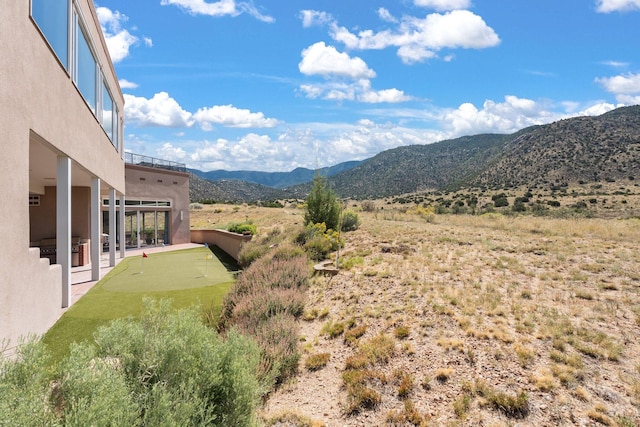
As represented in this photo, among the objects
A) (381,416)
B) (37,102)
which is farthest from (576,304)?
(37,102)

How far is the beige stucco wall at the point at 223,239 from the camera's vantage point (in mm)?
19719

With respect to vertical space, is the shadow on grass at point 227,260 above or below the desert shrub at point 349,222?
below

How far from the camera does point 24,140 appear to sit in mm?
5980

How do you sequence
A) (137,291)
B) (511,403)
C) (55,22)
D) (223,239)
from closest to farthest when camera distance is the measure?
(511,403) < (55,22) < (137,291) < (223,239)

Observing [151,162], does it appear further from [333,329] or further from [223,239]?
[333,329]

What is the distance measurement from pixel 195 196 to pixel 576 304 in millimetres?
71077

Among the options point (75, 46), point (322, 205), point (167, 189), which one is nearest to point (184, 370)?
point (75, 46)

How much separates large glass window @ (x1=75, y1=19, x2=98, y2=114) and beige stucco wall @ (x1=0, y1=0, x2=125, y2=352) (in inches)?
61.0

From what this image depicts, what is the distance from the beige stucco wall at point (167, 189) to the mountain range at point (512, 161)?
10.8m

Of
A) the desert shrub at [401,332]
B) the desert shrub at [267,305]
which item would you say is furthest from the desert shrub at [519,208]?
the desert shrub at [401,332]

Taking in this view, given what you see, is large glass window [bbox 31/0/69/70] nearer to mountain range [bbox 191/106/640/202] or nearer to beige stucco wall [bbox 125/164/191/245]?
mountain range [bbox 191/106/640/202]

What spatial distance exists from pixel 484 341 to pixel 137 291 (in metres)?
10.1

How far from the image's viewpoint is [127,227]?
23.7 meters

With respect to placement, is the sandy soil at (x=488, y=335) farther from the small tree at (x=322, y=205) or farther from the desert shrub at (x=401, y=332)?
the small tree at (x=322, y=205)
